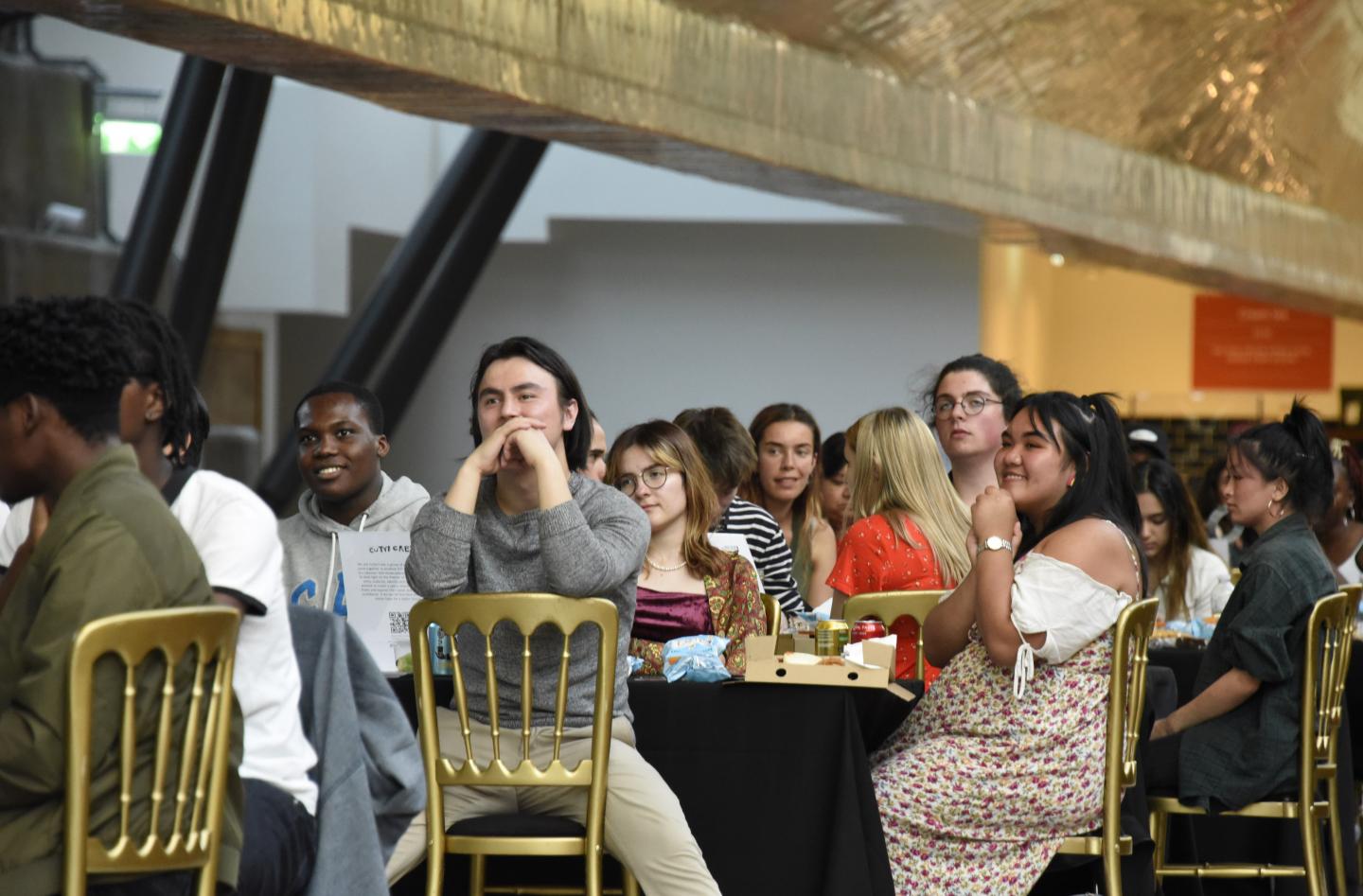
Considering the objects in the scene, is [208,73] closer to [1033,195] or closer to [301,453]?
[1033,195]

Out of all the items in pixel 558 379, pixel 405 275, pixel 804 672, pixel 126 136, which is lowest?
pixel 804 672

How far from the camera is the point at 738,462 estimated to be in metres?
5.60

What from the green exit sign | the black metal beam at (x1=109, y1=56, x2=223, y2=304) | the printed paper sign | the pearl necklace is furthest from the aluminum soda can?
the green exit sign

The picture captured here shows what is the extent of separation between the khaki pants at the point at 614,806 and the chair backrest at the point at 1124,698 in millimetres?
928

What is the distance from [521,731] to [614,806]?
226 millimetres

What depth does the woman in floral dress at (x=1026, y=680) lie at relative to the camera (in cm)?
382

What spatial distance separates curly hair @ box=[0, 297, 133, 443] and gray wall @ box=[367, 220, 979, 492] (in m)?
8.07

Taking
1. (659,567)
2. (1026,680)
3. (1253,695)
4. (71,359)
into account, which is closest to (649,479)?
→ (659,567)

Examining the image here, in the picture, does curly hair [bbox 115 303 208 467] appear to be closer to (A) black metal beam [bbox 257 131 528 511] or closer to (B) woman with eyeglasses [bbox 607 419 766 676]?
(B) woman with eyeglasses [bbox 607 419 766 676]

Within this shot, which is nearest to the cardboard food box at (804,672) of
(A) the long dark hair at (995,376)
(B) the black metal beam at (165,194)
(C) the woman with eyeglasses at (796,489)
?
(A) the long dark hair at (995,376)

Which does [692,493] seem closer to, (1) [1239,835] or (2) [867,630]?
(2) [867,630]

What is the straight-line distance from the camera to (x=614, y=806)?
3555mm

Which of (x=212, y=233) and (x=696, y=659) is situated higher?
(x=212, y=233)

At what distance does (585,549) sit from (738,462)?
215 cm
